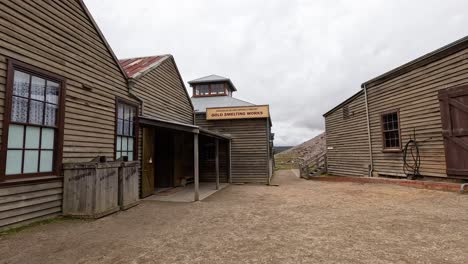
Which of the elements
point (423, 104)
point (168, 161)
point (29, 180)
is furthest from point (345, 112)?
point (29, 180)

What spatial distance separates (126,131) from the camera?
827cm

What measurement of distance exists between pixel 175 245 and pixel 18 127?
3978 mm

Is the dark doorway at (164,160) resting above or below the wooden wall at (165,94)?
below

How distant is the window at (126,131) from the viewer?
7914mm

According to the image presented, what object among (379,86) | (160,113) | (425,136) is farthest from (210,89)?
(425,136)

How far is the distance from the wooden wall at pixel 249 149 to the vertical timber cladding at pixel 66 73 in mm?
6564

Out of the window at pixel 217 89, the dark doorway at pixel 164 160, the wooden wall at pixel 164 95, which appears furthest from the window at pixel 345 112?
the dark doorway at pixel 164 160

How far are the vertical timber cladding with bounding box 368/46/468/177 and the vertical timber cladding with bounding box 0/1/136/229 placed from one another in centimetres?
1087

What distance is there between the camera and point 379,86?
11.5 metres

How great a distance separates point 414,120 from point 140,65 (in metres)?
11.4

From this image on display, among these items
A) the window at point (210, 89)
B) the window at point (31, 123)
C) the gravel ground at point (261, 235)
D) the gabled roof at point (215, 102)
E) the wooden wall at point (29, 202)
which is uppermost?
the window at point (210, 89)

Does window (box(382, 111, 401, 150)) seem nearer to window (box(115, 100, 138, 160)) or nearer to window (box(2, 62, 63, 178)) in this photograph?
window (box(115, 100, 138, 160))

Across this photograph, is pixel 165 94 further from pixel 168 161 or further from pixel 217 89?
pixel 217 89

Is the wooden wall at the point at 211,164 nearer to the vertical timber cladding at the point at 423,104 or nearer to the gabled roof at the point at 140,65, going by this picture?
the gabled roof at the point at 140,65
